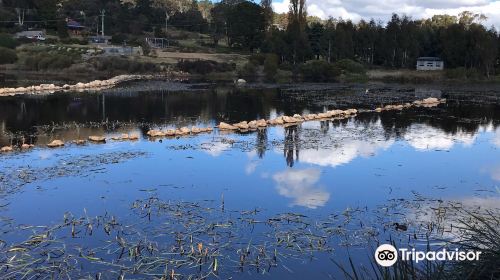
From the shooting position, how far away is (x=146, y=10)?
94.9m

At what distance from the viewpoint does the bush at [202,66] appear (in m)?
62.6

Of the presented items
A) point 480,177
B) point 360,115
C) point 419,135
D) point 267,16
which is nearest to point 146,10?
point 267,16

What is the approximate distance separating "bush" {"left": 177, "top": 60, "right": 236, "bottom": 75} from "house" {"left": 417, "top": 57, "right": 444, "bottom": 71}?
81.4ft

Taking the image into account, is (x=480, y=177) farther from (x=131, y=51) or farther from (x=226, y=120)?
(x=131, y=51)

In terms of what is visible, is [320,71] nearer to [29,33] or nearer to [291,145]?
[291,145]

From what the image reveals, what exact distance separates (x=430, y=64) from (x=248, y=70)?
24.2 m

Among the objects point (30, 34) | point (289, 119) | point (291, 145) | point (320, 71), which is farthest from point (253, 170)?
point (30, 34)

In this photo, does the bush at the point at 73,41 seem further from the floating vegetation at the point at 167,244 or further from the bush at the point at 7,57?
the floating vegetation at the point at 167,244

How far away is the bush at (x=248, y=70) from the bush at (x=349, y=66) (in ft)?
34.5

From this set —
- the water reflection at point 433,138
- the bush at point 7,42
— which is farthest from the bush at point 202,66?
the water reflection at point 433,138

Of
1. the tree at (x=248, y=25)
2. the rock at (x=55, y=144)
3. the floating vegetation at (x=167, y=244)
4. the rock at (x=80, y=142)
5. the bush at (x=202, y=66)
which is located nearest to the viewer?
the floating vegetation at (x=167, y=244)

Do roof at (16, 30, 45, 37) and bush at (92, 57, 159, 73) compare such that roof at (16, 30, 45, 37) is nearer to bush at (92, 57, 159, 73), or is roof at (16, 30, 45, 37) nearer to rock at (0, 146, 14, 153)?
bush at (92, 57, 159, 73)

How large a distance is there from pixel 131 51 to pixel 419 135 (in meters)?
56.7

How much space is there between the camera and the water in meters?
10.3
